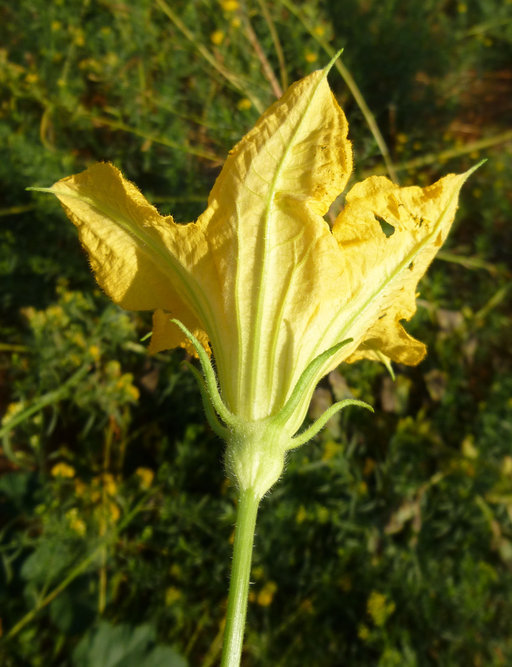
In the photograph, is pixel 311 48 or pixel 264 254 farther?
pixel 311 48

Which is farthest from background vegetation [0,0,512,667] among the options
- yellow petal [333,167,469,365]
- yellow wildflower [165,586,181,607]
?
yellow petal [333,167,469,365]

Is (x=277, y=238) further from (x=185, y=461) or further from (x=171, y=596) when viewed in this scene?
(x=171, y=596)

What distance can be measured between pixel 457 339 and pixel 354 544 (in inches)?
38.8

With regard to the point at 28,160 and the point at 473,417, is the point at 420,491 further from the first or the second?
the point at 28,160

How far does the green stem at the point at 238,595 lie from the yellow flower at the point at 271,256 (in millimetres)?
87

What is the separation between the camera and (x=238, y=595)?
848 millimetres

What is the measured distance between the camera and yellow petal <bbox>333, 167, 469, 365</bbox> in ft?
3.30

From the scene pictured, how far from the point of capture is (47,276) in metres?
2.34

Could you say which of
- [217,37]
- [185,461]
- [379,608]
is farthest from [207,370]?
[217,37]

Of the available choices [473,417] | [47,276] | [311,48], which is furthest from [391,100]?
[47,276]

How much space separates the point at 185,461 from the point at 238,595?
135 cm

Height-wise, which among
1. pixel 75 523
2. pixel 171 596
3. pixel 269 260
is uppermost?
pixel 269 260

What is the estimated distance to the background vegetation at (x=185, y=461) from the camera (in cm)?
205

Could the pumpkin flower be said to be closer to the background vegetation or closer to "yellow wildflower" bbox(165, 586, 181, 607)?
the background vegetation
